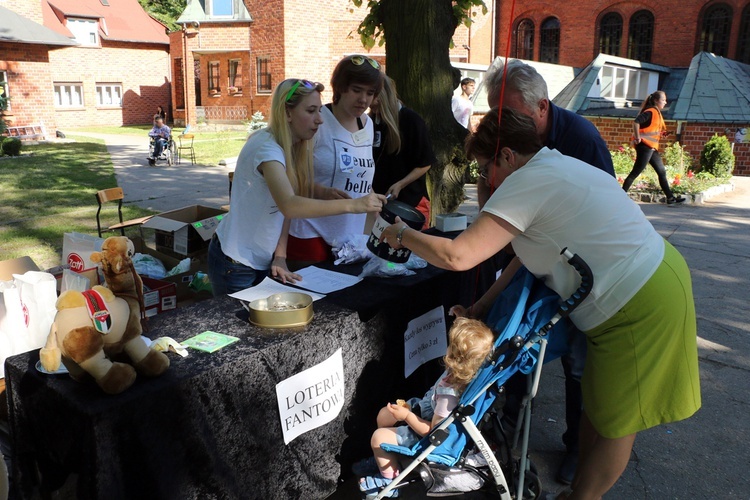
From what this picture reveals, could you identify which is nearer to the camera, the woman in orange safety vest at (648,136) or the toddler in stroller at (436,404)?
the toddler in stroller at (436,404)

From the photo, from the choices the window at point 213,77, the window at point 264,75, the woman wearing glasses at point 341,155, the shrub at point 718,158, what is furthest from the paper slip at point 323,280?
the window at point 213,77

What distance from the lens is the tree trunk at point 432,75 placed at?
598 cm

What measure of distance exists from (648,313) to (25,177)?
13381 mm

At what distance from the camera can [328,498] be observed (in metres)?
2.84

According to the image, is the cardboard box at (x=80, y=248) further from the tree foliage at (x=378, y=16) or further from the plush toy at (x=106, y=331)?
the tree foliage at (x=378, y=16)

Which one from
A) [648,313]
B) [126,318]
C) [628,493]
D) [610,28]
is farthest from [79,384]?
[610,28]

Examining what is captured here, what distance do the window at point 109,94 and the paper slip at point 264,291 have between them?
3385cm

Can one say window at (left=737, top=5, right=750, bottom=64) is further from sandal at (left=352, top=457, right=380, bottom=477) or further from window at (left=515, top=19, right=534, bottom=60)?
sandal at (left=352, top=457, right=380, bottom=477)

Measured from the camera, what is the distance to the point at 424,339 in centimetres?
312

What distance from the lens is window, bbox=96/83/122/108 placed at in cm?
3281

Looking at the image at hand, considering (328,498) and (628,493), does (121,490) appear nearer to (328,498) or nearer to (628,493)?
(328,498)

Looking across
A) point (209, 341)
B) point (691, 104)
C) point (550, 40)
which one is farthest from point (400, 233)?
point (550, 40)

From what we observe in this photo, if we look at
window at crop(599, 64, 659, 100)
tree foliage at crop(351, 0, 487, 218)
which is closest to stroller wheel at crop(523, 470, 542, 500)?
tree foliage at crop(351, 0, 487, 218)

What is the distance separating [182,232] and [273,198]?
2.33 m
